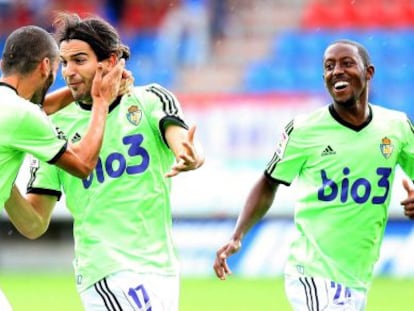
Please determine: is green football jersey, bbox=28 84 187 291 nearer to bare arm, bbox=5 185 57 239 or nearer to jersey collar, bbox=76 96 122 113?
jersey collar, bbox=76 96 122 113

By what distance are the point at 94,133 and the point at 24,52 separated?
0.62 metres

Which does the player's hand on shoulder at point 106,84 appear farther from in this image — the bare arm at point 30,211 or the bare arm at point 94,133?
the bare arm at point 30,211

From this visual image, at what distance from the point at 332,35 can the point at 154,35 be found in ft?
13.3

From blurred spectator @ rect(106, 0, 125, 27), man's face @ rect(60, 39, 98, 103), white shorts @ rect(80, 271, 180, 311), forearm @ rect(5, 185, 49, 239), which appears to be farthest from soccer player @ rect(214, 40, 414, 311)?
blurred spectator @ rect(106, 0, 125, 27)

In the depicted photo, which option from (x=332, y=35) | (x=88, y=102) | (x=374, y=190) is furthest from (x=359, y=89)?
(x=332, y=35)

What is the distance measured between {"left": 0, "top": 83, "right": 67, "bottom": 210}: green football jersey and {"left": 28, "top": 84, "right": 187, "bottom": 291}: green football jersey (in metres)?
0.33

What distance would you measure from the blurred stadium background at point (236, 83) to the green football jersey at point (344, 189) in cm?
1057

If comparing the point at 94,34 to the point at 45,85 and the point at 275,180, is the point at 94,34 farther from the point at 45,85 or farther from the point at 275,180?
the point at 275,180

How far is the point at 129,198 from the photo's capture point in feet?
23.8

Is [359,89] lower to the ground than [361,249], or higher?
higher

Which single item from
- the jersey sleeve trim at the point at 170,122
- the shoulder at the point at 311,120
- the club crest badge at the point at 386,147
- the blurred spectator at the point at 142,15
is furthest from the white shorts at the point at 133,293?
the blurred spectator at the point at 142,15

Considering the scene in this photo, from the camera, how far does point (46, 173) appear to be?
762 cm

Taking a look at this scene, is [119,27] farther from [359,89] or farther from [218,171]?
[359,89]

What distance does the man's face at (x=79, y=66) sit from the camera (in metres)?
7.28
